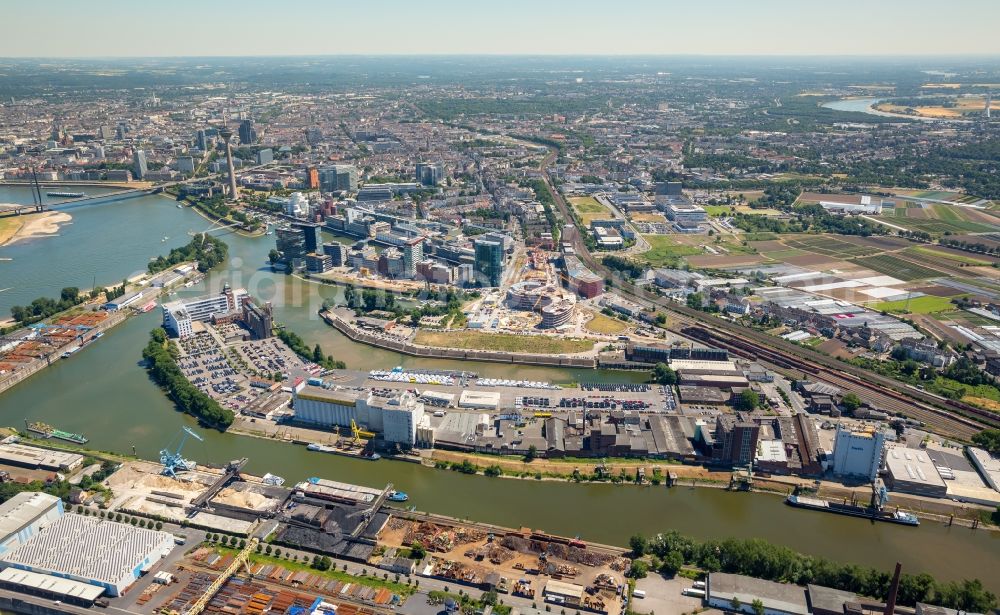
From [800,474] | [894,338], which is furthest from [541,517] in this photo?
[894,338]

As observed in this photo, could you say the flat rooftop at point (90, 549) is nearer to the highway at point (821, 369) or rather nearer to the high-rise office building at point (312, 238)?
the highway at point (821, 369)

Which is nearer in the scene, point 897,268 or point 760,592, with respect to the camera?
point 760,592

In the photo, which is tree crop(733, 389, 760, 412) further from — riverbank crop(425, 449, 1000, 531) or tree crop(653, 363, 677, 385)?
riverbank crop(425, 449, 1000, 531)

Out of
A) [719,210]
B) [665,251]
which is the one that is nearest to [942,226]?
[719,210]

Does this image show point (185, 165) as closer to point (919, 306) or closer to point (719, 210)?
point (719, 210)

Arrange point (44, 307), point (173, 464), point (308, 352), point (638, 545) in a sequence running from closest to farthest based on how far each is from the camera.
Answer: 1. point (638, 545)
2. point (173, 464)
3. point (308, 352)
4. point (44, 307)

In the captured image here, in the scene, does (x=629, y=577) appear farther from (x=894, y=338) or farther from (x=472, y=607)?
(x=894, y=338)

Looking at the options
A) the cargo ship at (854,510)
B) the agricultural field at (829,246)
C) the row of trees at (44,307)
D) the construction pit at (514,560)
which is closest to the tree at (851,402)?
the cargo ship at (854,510)
